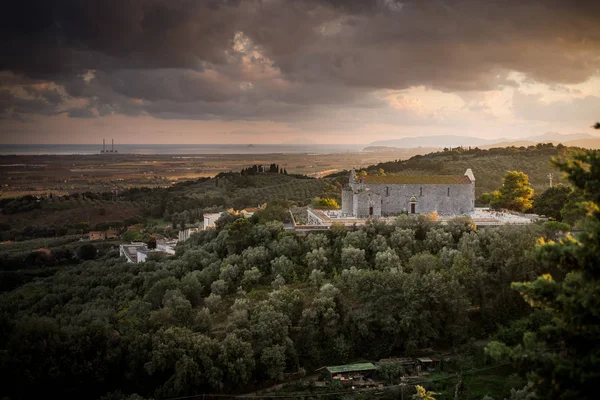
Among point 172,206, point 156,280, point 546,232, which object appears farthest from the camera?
point 172,206

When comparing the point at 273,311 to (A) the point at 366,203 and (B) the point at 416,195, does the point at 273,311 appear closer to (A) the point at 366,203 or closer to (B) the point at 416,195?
(A) the point at 366,203

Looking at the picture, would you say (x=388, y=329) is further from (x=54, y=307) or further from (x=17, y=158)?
(x=17, y=158)

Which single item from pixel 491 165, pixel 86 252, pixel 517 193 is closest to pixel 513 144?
pixel 491 165

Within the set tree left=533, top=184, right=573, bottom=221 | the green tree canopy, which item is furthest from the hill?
tree left=533, top=184, right=573, bottom=221

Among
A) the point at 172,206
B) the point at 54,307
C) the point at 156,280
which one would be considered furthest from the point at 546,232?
the point at 172,206

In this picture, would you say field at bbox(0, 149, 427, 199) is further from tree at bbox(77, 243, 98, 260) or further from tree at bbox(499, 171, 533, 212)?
tree at bbox(499, 171, 533, 212)

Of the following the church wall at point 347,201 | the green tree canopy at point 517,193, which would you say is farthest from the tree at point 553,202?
the church wall at point 347,201

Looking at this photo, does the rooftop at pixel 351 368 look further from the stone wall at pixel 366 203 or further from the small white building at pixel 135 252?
the small white building at pixel 135 252
